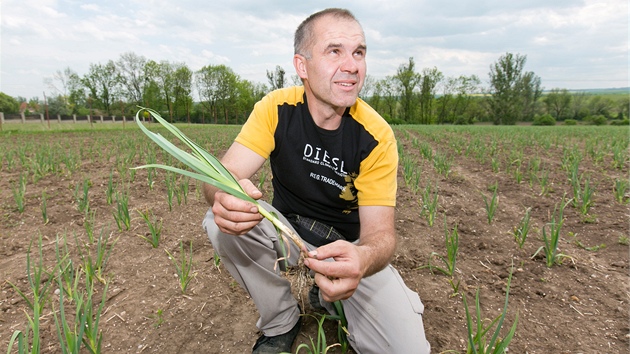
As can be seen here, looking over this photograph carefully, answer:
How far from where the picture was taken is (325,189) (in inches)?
73.2

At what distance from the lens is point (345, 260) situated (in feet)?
3.87

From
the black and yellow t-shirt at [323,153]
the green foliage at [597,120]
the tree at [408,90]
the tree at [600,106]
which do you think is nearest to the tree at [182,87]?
the tree at [408,90]

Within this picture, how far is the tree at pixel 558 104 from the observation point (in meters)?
54.0

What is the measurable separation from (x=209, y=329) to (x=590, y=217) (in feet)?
10.7

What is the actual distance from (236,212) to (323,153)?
0.70 m

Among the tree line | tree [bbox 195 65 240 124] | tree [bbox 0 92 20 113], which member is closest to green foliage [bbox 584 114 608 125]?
the tree line

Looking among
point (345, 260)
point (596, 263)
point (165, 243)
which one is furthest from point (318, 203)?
point (596, 263)

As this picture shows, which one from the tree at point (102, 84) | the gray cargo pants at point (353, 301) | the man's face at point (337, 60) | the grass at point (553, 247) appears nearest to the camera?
the gray cargo pants at point (353, 301)

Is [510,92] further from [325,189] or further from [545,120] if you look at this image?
[325,189]

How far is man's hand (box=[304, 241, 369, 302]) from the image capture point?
1155mm

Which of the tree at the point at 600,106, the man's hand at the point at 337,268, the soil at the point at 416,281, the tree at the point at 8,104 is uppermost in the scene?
the tree at the point at 8,104

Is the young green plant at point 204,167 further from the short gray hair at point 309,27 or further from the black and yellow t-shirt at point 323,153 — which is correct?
the short gray hair at point 309,27

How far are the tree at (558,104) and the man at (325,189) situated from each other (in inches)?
2509

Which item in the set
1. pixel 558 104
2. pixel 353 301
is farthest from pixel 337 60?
pixel 558 104
